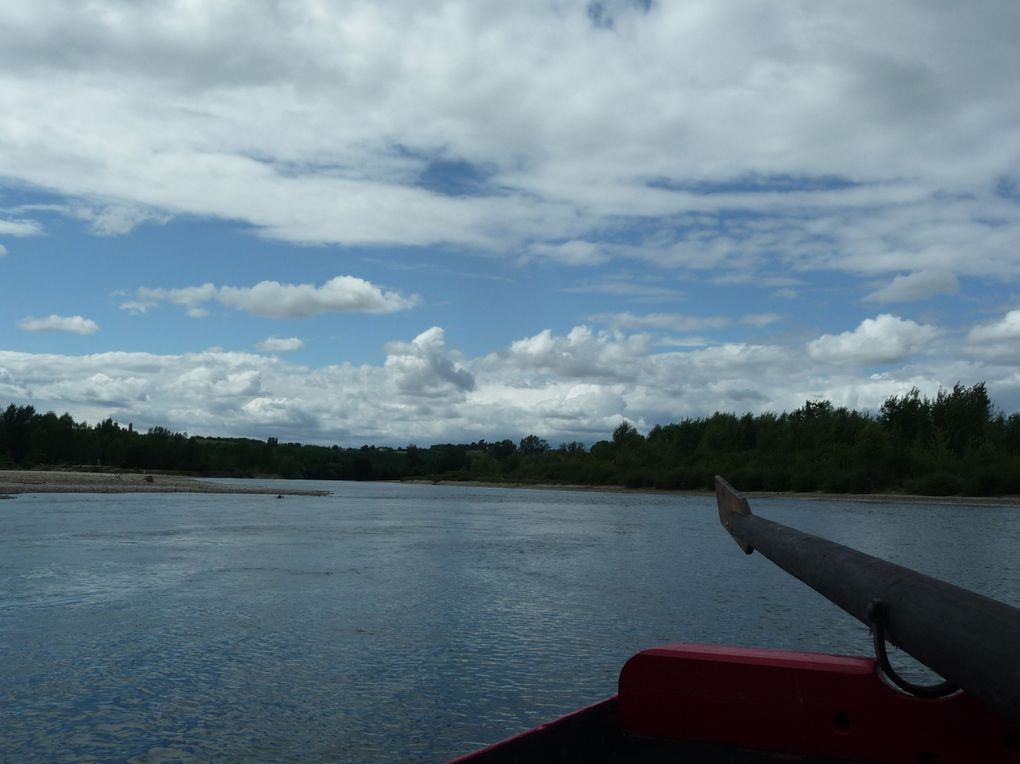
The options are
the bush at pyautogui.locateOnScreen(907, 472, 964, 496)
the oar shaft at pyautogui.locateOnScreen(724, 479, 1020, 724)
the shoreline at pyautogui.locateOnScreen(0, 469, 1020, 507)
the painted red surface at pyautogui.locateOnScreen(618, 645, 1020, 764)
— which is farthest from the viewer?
the bush at pyautogui.locateOnScreen(907, 472, 964, 496)

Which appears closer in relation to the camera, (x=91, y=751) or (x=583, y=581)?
(x=91, y=751)

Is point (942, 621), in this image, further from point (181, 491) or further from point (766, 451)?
point (766, 451)

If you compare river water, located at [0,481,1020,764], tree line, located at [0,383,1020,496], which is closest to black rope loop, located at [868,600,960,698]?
river water, located at [0,481,1020,764]

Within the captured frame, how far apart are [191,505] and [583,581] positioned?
43.8 metres

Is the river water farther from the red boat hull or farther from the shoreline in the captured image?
the shoreline

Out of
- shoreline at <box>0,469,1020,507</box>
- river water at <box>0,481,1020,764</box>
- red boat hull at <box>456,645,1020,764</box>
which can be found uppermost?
red boat hull at <box>456,645,1020,764</box>

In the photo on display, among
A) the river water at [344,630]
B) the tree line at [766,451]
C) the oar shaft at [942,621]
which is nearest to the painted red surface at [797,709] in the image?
the oar shaft at [942,621]

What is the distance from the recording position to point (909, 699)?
5016mm

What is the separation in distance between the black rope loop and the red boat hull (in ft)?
0.24

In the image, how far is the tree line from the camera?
10238cm

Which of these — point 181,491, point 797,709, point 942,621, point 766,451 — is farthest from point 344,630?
point 766,451

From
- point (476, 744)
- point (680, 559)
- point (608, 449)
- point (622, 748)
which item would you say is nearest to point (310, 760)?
point (476, 744)

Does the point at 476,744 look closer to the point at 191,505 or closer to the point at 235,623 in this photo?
the point at 235,623

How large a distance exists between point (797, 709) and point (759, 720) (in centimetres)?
25
